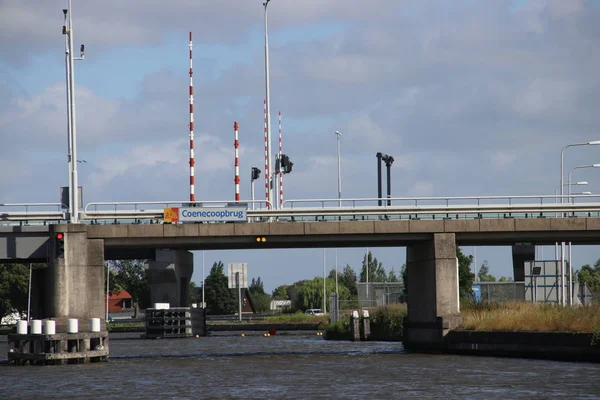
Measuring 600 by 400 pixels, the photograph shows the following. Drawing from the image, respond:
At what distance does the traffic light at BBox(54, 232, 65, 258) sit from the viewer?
45.2 meters

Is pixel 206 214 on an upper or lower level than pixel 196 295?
upper

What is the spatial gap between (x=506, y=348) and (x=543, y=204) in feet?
25.3

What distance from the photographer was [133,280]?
158 m

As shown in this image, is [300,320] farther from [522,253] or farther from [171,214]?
[171,214]

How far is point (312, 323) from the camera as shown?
97.9 m

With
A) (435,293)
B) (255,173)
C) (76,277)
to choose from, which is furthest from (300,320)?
(76,277)

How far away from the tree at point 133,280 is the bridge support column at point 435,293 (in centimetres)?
10796

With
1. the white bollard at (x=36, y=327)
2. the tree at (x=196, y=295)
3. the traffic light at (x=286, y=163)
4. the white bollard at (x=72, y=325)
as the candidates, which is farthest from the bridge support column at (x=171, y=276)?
the tree at (x=196, y=295)

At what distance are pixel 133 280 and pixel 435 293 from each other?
115828 mm

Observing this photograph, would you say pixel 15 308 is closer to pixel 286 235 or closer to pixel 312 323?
pixel 312 323

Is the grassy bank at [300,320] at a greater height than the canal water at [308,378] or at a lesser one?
lesser

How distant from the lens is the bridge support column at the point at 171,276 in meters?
62.0

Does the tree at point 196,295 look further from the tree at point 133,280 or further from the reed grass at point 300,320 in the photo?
the reed grass at point 300,320

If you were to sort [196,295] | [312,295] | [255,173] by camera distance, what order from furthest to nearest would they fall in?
1. [196,295]
2. [312,295]
3. [255,173]
